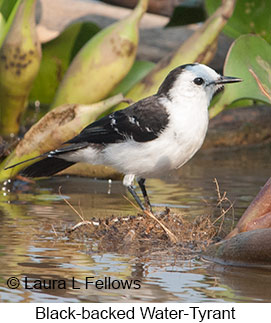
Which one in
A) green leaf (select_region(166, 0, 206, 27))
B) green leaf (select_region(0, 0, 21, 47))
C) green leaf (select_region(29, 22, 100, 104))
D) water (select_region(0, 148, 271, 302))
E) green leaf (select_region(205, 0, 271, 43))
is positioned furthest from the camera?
green leaf (select_region(166, 0, 206, 27))

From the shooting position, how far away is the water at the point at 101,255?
13.5ft

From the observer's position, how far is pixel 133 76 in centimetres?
839

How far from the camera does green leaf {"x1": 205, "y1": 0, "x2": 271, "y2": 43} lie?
7.93 metres

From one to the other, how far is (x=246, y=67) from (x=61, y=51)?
336 cm

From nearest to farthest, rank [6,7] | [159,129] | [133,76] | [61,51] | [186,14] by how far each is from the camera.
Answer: [159,129]
[6,7]
[133,76]
[61,51]
[186,14]

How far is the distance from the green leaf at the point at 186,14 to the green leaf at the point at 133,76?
3.95 feet

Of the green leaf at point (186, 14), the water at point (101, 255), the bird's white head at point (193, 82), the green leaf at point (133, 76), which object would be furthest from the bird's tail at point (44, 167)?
the green leaf at point (186, 14)

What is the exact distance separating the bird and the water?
0.40 metres

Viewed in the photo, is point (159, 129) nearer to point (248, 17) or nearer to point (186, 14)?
point (248, 17)

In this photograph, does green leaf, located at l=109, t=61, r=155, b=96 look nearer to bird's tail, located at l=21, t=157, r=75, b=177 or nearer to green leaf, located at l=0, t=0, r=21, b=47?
green leaf, located at l=0, t=0, r=21, b=47

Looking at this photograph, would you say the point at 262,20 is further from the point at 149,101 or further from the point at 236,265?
the point at 236,265

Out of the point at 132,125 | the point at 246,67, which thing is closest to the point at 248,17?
the point at 246,67

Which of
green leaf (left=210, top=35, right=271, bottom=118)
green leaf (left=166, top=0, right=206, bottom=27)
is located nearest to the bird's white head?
green leaf (left=210, top=35, right=271, bottom=118)

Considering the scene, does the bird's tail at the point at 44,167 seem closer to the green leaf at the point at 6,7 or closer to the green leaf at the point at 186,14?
the green leaf at the point at 6,7
